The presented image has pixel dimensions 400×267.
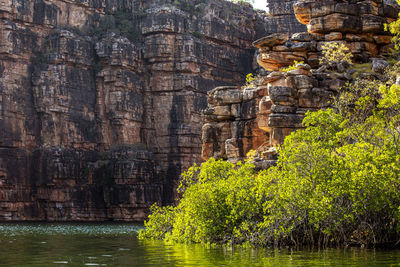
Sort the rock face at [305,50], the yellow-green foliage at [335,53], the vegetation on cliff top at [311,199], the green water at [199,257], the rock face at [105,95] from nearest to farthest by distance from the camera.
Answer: the green water at [199,257]
the vegetation on cliff top at [311,199]
the yellow-green foliage at [335,53]
the rock face at [305,50]
the rock face at [105,95]

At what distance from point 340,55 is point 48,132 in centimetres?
6428

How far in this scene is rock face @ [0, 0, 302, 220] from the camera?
354 feet

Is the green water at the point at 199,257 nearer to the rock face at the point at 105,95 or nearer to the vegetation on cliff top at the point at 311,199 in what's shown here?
the vegetation on cliff top at the point at 311,199

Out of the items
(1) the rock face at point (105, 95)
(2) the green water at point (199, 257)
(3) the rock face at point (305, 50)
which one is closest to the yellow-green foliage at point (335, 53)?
(3) the rock face at point (305, 50)

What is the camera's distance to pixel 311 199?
32188 millimetres

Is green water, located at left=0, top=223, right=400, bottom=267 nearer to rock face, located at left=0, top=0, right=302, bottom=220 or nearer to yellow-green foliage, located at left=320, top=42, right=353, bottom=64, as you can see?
yellow-green foliage, located at left=320, top=42, right=353, bottom=64

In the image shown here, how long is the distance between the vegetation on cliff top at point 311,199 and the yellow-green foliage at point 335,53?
18082mm

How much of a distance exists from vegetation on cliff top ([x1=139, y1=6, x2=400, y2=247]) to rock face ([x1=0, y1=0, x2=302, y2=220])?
7011cm

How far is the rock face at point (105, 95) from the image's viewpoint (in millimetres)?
107875

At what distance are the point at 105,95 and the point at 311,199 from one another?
89.0m

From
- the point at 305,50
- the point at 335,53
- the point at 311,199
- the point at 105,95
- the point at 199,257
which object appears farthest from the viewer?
the point at 105,95

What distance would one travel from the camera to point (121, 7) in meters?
128

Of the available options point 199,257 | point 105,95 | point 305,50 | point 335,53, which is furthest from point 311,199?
point 105,95

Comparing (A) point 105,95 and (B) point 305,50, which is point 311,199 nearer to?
(B) point 305,50
